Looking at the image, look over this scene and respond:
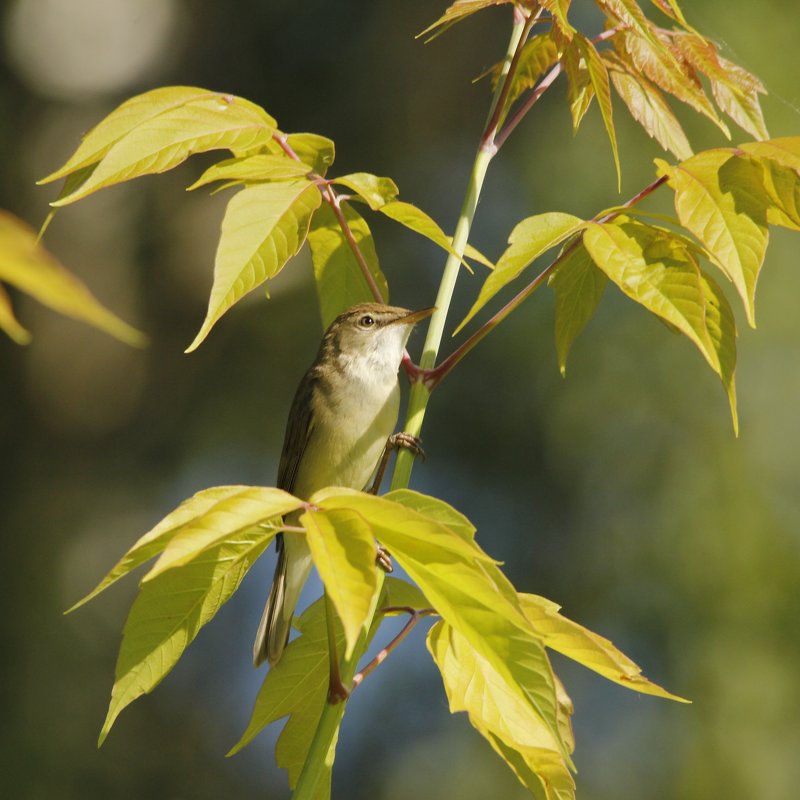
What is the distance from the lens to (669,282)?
1369mm

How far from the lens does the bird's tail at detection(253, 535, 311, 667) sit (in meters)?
2.34

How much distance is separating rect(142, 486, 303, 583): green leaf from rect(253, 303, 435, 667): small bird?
1.45 metres

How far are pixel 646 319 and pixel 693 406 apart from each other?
0.57 meters

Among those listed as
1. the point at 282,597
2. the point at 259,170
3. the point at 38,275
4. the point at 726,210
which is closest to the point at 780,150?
the point at 726,210

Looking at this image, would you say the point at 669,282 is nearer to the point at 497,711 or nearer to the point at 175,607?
the point at 497,711

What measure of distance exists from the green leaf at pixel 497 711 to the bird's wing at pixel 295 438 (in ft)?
5.03

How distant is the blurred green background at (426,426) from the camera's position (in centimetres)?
545

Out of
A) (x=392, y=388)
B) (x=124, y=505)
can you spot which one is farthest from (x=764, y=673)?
(x=124, y=505)

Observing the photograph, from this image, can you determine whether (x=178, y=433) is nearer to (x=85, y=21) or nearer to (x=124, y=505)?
(x=124, y=505)

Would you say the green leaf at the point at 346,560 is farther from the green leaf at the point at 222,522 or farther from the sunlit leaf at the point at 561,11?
the sunlit leaf at the point at 561,11

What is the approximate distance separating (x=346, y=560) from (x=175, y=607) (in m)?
0.32

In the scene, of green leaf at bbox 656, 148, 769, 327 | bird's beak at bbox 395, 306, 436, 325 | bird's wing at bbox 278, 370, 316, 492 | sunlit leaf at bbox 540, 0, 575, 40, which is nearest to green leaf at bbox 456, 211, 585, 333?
green leaf at bbox 656, 148, 769, 327

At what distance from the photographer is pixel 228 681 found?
6.94 meters

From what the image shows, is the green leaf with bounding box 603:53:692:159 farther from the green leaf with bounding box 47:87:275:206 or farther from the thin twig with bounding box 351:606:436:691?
the thin twig with bounding box 351:606:436:691
